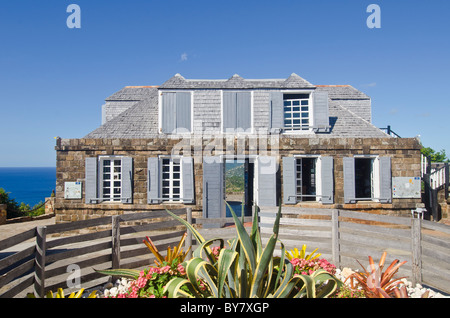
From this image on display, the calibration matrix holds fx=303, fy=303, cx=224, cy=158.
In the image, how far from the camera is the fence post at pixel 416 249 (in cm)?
534

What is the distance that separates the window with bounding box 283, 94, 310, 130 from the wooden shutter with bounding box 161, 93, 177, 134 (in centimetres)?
466

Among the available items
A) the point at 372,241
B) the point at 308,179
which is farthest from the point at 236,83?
the point at 372,241

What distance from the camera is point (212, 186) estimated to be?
11.1 metres

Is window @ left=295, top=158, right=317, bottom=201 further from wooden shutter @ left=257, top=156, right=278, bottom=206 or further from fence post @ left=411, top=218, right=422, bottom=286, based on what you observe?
fence post @ left=411, top=218, right=422, bottom=286

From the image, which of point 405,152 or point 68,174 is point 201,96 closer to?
point 68,174

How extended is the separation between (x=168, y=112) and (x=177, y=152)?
2214mm

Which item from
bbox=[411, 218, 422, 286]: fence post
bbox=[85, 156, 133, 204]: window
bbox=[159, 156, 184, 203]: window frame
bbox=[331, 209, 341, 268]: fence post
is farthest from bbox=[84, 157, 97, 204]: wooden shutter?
bbox=[411, 218, 422, 286]: fence post

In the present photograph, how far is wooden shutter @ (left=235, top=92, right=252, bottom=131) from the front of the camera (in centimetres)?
1245

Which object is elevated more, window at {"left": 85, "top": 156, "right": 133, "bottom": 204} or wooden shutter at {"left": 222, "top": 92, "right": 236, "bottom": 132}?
wooden shutter at {"left": 222, "top": 92, "right": 236, "bottom": 132}

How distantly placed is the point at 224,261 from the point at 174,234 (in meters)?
3.21

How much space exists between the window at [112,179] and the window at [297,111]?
6.96 metres

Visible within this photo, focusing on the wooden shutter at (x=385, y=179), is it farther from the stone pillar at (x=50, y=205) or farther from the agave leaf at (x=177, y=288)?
the stone pillar at (x=50, y=205)

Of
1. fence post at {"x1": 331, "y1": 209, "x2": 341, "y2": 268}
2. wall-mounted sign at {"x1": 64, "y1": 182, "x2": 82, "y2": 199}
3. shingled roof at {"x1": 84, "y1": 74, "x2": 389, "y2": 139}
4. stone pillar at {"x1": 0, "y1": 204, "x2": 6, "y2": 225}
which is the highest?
shingled roof at {"x1": 84, "y1": 74, "x2": 389, "y2": 139}

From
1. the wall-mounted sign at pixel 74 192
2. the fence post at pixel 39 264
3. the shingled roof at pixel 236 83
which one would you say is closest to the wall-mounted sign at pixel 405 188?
the shingled roof at pixel 236 83
